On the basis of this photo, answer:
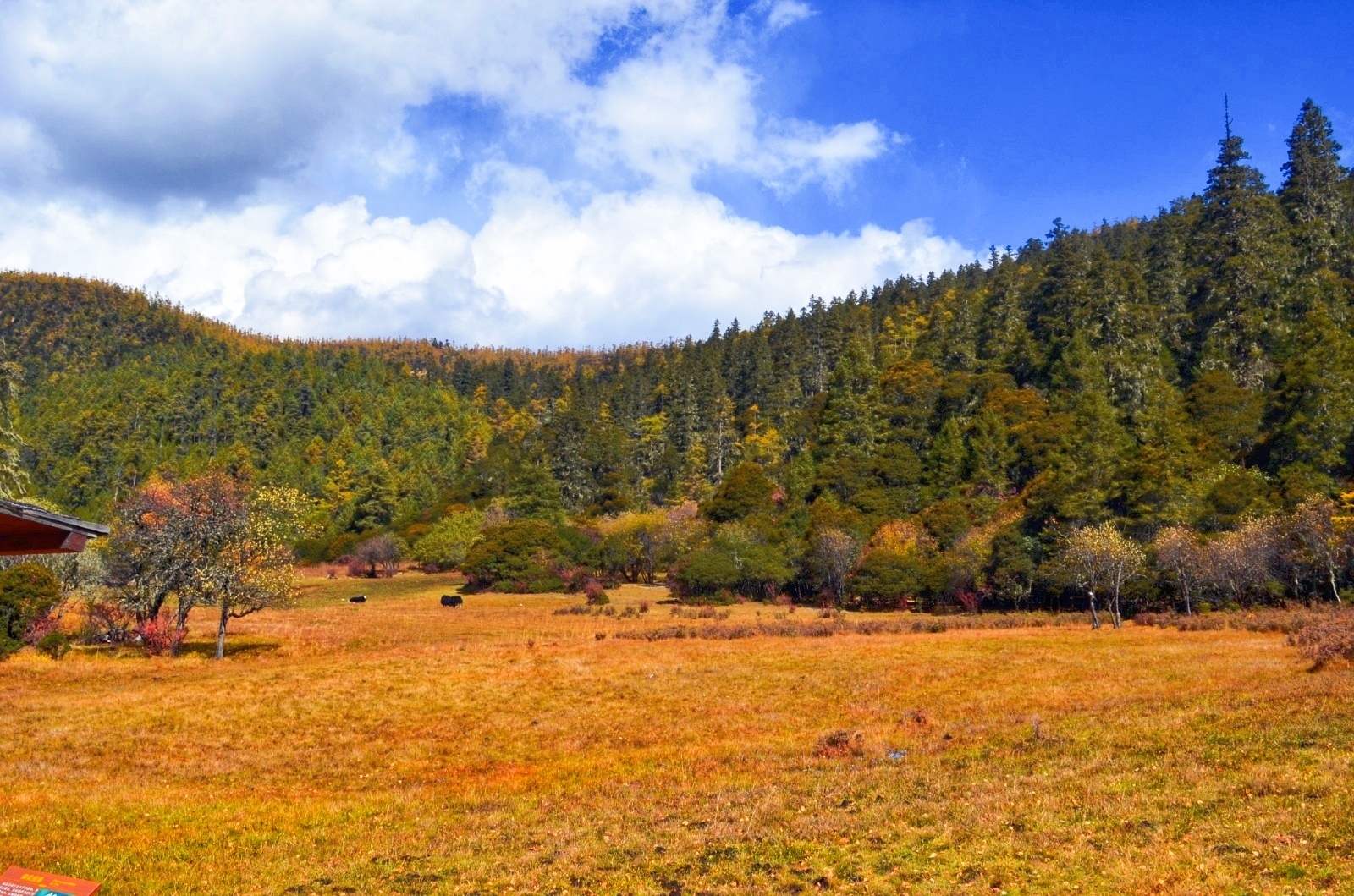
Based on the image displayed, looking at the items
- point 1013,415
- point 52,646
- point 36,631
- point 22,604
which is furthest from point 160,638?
point 1013,415

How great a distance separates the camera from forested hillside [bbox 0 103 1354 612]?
76.2 m

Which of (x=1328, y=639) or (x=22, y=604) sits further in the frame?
(x=22, y=604)

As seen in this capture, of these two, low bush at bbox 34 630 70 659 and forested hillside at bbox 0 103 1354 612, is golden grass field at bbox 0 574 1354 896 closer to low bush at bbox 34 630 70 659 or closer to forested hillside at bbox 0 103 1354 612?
low bush at bbox 34 630 70 659

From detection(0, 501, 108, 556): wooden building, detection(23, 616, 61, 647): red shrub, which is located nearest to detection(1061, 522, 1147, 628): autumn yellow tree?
detection(0, 501, 108, 556): wooden building

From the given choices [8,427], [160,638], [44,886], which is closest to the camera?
[44,886]

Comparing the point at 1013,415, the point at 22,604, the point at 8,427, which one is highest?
the point at 1013,415

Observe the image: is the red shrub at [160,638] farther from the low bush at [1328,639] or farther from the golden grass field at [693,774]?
the low bush at [1328,639]

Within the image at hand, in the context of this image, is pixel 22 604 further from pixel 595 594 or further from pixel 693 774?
pixel 595 594

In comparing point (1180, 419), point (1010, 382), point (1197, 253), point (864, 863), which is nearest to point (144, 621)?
point (864, 863)

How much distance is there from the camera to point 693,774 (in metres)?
20.9

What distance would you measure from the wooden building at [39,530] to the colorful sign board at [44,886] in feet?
11.2

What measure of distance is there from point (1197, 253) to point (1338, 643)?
101338 millimetres

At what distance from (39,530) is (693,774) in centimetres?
1622

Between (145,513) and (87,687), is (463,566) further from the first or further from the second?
(87,687)
